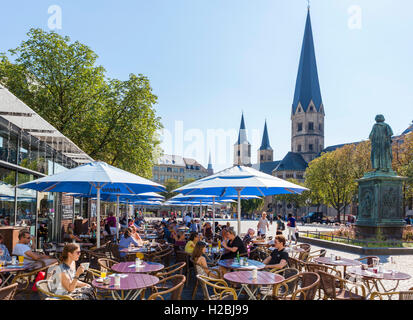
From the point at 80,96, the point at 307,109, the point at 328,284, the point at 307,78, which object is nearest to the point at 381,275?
the point at 328,284

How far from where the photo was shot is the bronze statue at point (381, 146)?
18.0 meters

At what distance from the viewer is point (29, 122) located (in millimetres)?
11531

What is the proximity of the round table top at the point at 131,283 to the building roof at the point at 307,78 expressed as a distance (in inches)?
3726

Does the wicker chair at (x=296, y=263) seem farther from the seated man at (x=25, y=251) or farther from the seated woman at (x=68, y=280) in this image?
the seated man at (x=25, y=251)

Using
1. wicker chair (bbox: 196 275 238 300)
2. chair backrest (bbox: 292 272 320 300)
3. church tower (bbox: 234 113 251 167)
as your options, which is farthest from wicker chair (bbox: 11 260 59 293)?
church tower (bbox: 234 113 251 167)

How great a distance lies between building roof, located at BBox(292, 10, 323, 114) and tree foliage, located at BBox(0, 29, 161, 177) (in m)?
77.0

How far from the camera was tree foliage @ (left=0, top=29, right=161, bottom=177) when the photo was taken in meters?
22.7

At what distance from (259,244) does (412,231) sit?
1152cm

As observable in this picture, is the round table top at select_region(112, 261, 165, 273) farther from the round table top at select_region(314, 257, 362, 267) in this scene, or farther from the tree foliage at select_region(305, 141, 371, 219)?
the tree foliage at select_region(305, 141, 371, 219)

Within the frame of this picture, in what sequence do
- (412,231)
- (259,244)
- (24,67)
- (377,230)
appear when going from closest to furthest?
(259,244), (377,230), (412,231), (24,67)

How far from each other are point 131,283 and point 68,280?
2.99 feet
